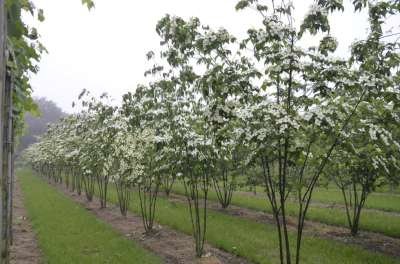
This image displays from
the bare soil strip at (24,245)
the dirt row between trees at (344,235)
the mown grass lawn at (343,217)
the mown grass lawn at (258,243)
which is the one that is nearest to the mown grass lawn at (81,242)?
the bare soil strip at (24,245)

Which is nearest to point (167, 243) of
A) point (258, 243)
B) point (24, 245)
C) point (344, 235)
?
point (258, 243)

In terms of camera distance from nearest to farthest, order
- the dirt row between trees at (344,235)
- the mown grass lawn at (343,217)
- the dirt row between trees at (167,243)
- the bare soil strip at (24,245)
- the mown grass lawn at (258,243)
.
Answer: the mown grass lawn at (258,243) → the dirt row between trees at (167,243) → the bare soil strip at (24,245) → the dirt row between trees at (344,235) → the mown grass lawn at (343,217)

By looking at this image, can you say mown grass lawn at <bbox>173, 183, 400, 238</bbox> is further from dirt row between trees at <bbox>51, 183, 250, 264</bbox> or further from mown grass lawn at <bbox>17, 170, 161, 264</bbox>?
mown grass lawn at <bbox>17, 170, 161, 264</bbox>

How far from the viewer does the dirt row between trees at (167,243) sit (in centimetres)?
1082

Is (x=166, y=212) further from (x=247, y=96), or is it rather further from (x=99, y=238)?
(x=247, y=96)

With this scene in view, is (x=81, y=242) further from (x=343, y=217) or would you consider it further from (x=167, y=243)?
(x=343, y=217)

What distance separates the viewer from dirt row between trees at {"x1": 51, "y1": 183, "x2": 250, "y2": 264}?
10.8 meters

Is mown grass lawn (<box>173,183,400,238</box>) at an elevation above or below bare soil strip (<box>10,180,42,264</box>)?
above

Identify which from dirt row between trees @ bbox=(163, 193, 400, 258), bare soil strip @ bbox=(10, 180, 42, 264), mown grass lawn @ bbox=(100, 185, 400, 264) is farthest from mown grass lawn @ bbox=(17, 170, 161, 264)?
dirt row between trees @ bbox=(163, 193, 400, 258)

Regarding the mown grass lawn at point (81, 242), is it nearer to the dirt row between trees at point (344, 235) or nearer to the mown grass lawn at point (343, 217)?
the dirt row between trees at point (344, 235)

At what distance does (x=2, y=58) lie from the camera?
1.96 meters

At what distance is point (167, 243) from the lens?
41.8ft

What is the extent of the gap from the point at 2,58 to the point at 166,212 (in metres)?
17.0

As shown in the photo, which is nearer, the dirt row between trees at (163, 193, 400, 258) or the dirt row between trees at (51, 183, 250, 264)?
the dirt row between trees at (51, 183, 250, 264)
